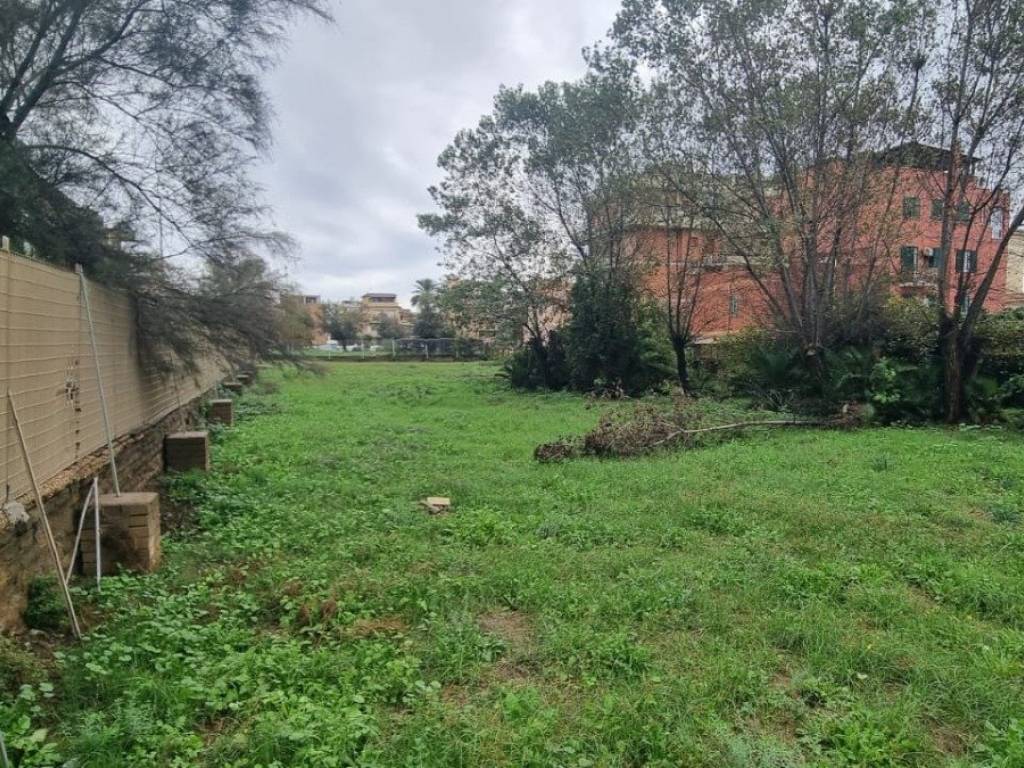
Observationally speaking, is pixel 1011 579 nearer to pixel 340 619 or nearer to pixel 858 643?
pixel 858 643

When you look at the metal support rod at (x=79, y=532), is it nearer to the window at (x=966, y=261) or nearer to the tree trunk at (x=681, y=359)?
the window at (x=966, y=261)

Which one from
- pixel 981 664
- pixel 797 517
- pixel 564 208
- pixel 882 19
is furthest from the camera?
pixel 564 208

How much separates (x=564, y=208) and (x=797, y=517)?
1506 cm

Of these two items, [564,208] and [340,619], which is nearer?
[340,619]

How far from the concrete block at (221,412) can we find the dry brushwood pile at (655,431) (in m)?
6.18

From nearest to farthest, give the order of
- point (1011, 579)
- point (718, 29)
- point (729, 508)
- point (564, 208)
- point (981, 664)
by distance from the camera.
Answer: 1. point (981, 664)
2. point (1011, 579)
3. point (729, 508)
4. point (718, 29)
5. point (564, 208)

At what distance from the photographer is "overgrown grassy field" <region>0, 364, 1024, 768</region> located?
8.38ft

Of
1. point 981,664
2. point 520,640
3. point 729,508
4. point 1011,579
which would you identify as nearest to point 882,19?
point 729,508

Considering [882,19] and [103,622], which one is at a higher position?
[882,19]

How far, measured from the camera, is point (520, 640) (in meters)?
3.47

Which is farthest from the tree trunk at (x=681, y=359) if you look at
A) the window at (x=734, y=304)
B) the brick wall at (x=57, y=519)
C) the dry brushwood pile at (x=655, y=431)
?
the brick wall at (x=57, y=519)

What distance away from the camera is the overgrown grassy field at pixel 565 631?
8.38 ft

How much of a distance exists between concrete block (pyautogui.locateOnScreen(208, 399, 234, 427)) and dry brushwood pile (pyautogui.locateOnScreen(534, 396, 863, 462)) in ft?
20.3

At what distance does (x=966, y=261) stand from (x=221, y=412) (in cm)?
1283
